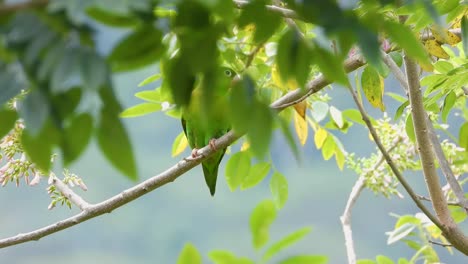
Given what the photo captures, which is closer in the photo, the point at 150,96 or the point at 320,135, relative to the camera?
the point at 150,96

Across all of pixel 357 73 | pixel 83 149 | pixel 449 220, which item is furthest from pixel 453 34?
pixel 83 149

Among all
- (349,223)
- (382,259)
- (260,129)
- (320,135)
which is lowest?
(382,259)

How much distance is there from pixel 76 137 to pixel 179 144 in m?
1.40

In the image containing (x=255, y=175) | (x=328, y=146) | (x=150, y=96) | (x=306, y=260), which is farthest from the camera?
(x=328, y=146)

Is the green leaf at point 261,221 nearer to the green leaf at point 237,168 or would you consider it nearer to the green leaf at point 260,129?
the green leaf at point 260,129

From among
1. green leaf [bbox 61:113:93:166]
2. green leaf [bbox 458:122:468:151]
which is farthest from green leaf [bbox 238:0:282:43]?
green leaf [bbox 458:122:468:151]

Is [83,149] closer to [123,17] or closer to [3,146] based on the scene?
[123,17]

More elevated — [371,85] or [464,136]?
[371,85]

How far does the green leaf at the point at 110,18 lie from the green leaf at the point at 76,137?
0.22 feet

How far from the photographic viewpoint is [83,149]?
0.49m

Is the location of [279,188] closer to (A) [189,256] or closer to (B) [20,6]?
(A) [189,256]

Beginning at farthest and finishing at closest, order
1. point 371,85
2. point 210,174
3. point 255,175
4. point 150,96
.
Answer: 1. point 210,174
2. point 150,96
3. point 255,175
4. point 371,85

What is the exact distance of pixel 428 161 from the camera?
4.80ft

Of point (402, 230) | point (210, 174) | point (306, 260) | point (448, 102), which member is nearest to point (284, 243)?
point (306, 260)
